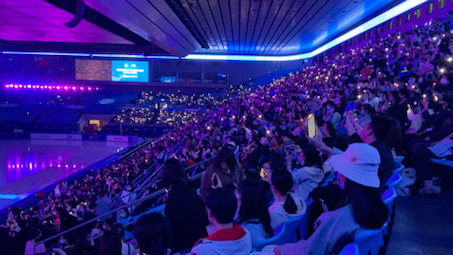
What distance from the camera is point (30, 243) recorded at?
19.1 ft

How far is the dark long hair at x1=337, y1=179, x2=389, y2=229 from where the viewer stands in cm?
166

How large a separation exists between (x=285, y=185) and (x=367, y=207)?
0.86 metres

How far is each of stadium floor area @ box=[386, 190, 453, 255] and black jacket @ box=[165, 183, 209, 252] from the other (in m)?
1.42

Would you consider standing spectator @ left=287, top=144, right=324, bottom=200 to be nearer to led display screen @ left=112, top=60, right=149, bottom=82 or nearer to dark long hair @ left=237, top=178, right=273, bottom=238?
dark long hair @ left=237, top=178, right=273, bottom=238

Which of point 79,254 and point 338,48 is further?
point 338,48

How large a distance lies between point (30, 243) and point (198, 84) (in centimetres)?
2596

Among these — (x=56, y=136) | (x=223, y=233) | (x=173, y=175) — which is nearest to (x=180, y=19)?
(x=173, y=175)

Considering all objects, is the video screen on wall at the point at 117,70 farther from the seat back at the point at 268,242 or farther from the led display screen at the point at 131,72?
the seat back at the point at 268,242

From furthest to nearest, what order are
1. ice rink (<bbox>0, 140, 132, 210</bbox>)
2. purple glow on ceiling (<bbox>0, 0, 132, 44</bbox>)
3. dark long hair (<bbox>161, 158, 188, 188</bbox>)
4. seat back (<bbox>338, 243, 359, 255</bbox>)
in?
1. ice rink (<bbox>0, 140, 132, 210</bbox>)
2. purple glow on ceiling (<bbox>0, 0, 132, 44</bbox>)
3. dark long hair (<bbox>161, 158, 188, 188</bbox>)
4. seat back (<bbox>338, 243, 359, 255</bbox>)

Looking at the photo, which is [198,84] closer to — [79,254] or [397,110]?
[397,110]

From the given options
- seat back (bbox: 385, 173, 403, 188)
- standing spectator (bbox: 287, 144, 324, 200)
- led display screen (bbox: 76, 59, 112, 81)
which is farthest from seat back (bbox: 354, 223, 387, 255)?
led display screen (bbox: 76, 59, 112, 81)

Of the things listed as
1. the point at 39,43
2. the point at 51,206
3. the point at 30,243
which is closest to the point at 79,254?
the point at 30,243

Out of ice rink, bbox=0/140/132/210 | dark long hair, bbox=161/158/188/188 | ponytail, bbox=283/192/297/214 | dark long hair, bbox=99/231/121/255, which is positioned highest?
dark long hair, bbox=161/158/188/188

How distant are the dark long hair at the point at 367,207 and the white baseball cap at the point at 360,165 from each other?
0.12ft
